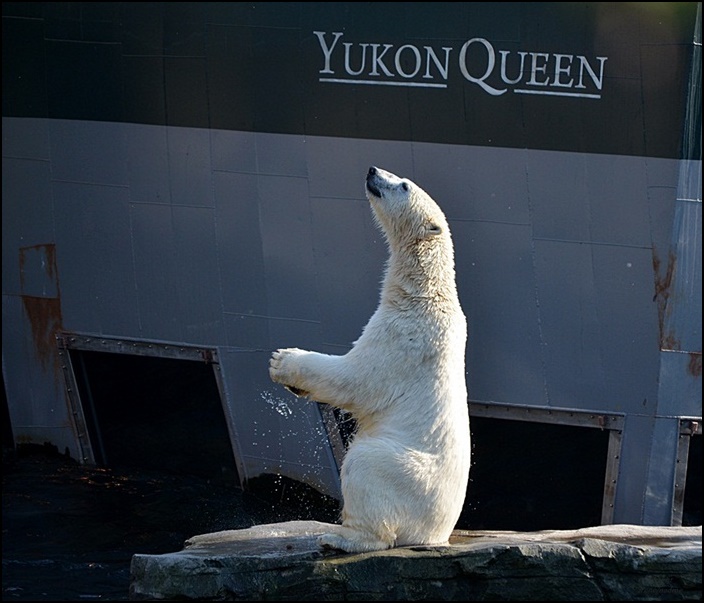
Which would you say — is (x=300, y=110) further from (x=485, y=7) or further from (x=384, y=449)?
(x=384, y=449)

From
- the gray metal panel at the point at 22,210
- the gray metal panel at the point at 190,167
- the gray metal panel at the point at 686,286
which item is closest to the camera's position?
the gray metal panel at the point at 686,286

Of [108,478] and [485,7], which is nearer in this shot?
[485,7]

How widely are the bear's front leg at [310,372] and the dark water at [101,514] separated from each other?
10.7 ft

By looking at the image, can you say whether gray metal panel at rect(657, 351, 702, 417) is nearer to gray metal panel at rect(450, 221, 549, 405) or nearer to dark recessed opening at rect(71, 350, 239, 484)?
gray metal panel at rect(450, 221, 549, 405)

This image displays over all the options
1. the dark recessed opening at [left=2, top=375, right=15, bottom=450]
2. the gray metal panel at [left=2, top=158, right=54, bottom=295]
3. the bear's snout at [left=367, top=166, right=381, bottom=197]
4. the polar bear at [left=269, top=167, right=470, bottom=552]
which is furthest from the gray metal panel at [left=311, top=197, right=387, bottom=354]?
the dark recessed opening at [left=2, top=375, right=15, bottom=450]

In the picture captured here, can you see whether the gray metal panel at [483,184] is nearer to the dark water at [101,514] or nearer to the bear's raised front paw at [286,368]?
the dark water at [101,514]

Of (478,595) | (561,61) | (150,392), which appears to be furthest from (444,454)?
(150,392)

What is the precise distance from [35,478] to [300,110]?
4.43 metres

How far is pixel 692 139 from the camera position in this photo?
932 centimetres

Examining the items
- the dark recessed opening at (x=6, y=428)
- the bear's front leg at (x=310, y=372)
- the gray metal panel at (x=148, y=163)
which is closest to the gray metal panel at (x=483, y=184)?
the gray metal panel at (x=148, y=163)

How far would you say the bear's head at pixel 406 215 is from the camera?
Answer: 6.60 metres

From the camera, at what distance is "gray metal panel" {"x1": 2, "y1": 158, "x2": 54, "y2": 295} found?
10.4m

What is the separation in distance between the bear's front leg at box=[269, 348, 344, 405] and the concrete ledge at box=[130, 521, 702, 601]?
0.90 m

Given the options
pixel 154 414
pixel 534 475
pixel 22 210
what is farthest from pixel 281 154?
pixel 534 475
